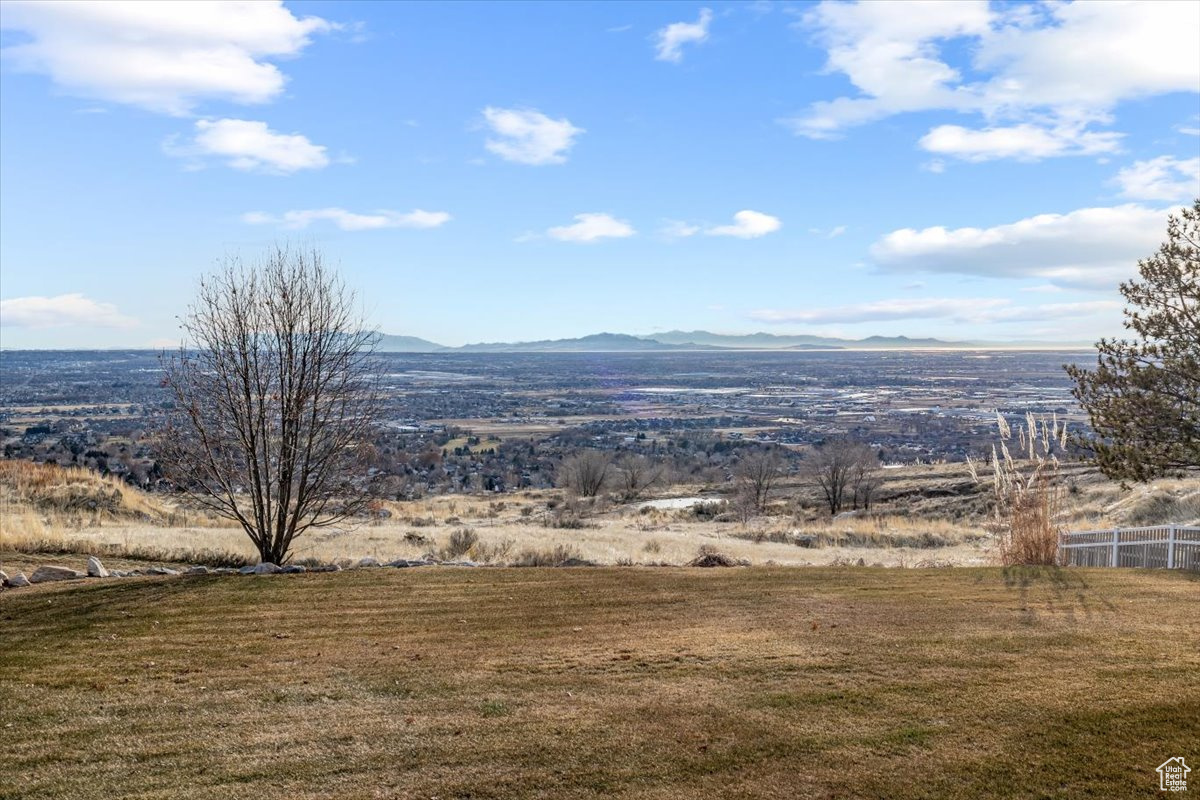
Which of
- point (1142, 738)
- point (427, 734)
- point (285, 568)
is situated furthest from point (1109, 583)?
point (285, 568)

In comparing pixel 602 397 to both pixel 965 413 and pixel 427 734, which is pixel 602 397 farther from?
pixel 427 734

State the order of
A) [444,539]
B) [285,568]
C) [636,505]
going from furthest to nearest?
[636,505], [444,539], [285,568]

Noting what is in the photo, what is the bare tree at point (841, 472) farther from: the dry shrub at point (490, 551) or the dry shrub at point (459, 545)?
the dry shrub at point (490, 551)

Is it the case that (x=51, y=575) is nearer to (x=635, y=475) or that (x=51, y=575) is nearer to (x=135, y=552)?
(x=135, y=552)

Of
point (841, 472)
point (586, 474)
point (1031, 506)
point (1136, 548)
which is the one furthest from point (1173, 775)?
point (586, 474)

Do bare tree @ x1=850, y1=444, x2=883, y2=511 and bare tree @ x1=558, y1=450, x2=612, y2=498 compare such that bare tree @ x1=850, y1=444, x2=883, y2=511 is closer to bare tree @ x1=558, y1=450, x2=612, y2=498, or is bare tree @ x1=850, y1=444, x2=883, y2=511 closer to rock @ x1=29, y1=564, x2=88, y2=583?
bare tree @ x1=558, y1=450, x2=612, y2=498

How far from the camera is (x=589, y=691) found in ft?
22.5

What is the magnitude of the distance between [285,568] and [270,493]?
6.40ft

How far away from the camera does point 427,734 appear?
19.8 feet

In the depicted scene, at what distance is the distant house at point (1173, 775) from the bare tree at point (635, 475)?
38.0 meters

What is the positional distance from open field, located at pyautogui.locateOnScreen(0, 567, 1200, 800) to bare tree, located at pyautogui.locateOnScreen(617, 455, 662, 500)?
34.0 metres

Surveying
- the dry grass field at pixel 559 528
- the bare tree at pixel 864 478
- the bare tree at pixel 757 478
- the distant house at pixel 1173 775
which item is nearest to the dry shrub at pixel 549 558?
the dry grass field at pixel 559 528

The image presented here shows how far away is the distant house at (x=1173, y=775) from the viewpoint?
5270mm

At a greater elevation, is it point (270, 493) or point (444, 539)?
point (270, 493)
